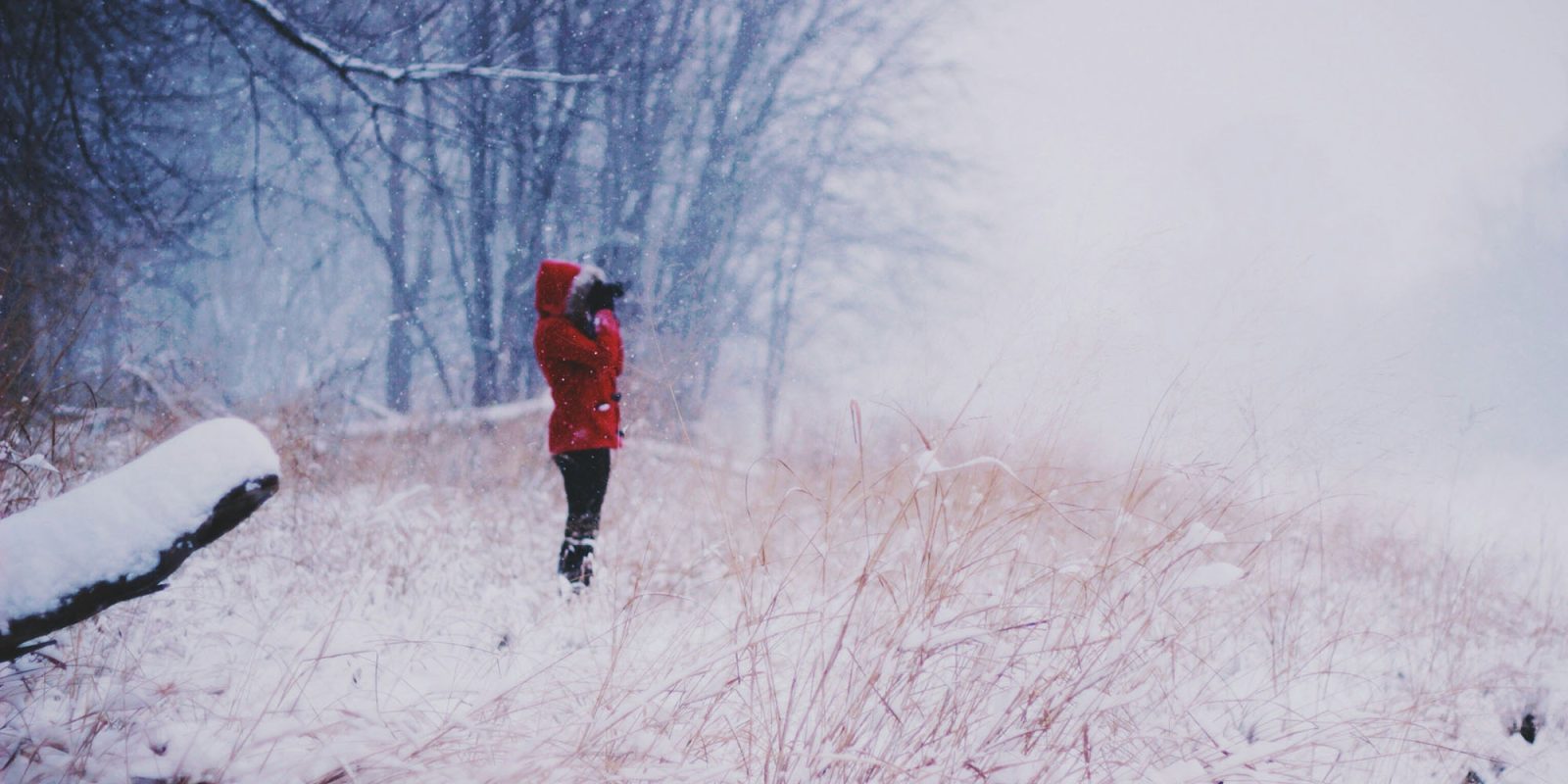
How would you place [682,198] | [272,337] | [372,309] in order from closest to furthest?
1. [682,198]
2. [372,309]
3. [272,337]

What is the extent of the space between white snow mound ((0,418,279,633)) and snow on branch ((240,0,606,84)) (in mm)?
2964

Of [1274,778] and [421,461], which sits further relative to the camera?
[421,461]

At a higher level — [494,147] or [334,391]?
[494,147]

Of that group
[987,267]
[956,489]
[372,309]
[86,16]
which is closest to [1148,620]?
[956,489]

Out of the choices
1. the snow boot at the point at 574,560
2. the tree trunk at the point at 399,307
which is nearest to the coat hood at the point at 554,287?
the snow boot at the point at 574,560

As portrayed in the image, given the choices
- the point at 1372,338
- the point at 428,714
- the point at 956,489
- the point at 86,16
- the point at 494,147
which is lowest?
the point at 428,714

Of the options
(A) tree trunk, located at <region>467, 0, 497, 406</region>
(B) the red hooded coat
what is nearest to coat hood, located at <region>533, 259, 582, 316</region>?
(B) the red hooded coat

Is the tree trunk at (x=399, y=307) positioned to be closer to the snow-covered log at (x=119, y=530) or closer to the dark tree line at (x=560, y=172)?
the dark tree line at (x=560, y=172)

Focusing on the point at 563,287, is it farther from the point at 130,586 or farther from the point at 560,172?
the point at 560,172

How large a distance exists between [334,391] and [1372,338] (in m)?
6.99

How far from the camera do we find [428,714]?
1672mm

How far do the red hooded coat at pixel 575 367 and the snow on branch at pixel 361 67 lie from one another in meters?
1.01

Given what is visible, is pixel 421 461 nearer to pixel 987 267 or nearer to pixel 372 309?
pixel 372 309

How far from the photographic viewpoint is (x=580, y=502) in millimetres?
3244
